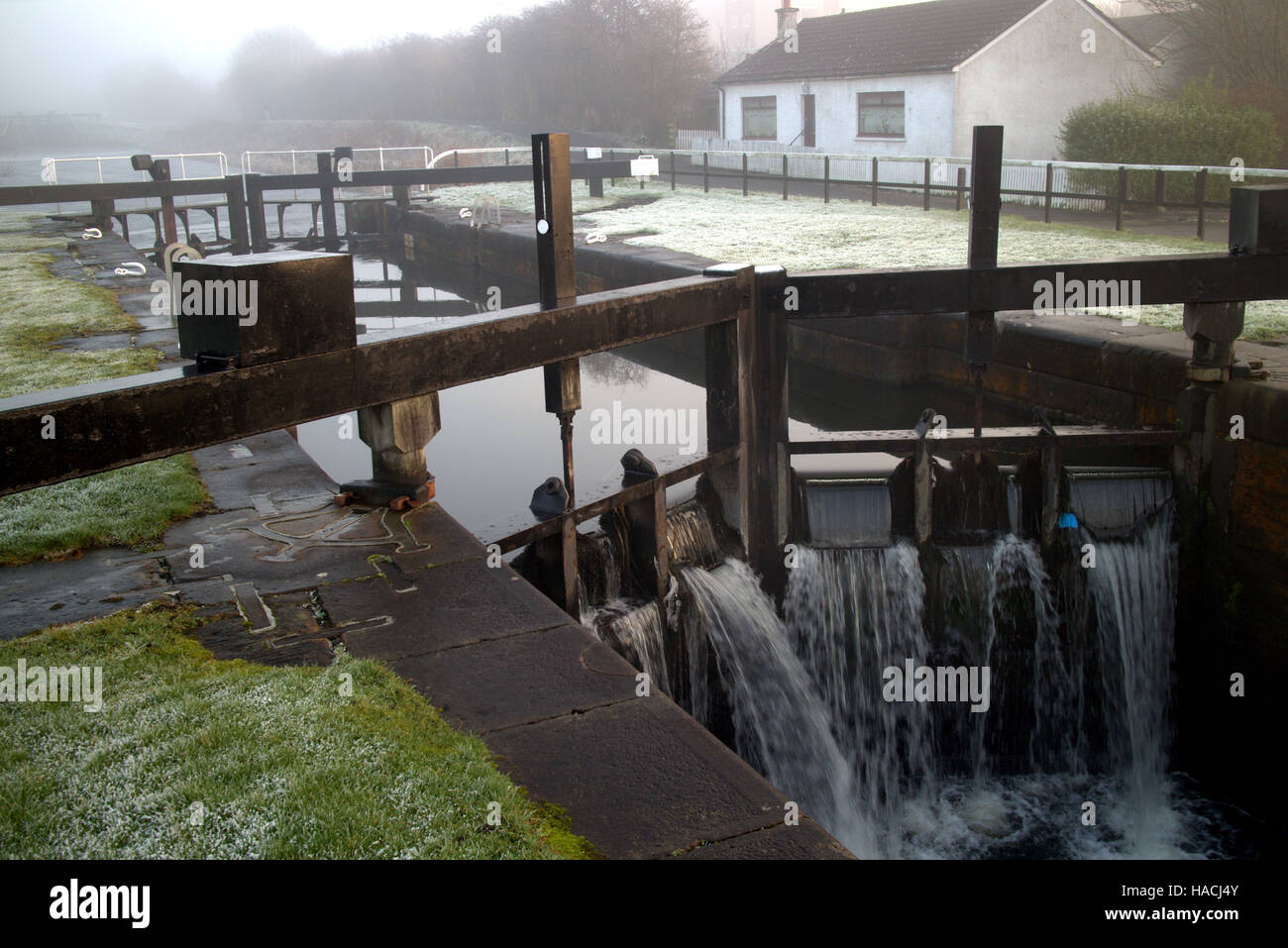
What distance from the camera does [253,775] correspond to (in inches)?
127

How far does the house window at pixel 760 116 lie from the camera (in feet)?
109

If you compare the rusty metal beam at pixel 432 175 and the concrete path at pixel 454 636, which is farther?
the rusty metal beam at pixel 432 175

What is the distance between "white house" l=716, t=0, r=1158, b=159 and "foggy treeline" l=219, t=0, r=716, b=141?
549 inches

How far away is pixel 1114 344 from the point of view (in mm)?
9125

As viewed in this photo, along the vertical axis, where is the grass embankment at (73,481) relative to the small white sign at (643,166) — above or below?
below

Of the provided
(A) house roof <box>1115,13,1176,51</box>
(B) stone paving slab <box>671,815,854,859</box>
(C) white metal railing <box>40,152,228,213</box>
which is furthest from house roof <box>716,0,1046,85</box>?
(B) stone paving slab <box>671,815,854,859</box>

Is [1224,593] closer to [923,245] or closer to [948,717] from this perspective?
[948,717]

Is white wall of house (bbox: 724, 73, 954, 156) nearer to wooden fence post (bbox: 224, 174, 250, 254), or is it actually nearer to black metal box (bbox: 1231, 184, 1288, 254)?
wooden fence post (bbox: 224, 174, 250, 254)

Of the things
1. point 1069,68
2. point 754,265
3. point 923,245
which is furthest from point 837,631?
point 1069,68

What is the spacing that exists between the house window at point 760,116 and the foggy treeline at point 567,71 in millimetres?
9743

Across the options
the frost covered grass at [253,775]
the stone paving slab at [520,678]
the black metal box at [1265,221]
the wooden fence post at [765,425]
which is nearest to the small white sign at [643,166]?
the wooden fence post at [765,425]

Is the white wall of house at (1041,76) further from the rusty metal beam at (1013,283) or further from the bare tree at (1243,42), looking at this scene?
the rusty metal beam at (1013,283)
